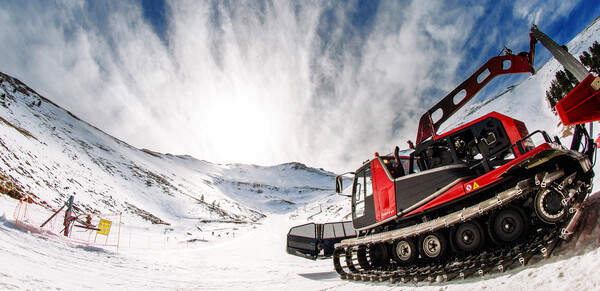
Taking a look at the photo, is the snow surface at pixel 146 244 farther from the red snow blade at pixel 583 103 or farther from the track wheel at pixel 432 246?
the red snow blade at pixel 583 103

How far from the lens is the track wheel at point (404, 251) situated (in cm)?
596

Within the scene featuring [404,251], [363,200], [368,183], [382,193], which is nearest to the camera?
[404,251]

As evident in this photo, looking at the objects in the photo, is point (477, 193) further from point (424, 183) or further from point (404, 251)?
point (404, 251)

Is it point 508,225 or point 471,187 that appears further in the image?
point 471,187

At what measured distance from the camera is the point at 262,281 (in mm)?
9125

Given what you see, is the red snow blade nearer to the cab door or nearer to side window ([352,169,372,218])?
the cab door

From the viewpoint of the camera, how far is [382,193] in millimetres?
6840

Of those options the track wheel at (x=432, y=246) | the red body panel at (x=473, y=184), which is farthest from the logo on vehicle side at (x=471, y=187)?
the track wheel at (x=432, y=246)

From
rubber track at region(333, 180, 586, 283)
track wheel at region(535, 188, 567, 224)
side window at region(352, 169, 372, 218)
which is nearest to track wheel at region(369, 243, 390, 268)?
rubber track at region(333, 180, 586, 283)

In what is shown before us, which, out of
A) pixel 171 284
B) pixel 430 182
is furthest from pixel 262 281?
pixel 430 182

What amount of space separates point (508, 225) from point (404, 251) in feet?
7.97

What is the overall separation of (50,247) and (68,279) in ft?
14.7

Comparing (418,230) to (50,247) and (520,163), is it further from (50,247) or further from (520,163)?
(50,247)

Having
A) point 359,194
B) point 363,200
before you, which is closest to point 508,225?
point 363,200
